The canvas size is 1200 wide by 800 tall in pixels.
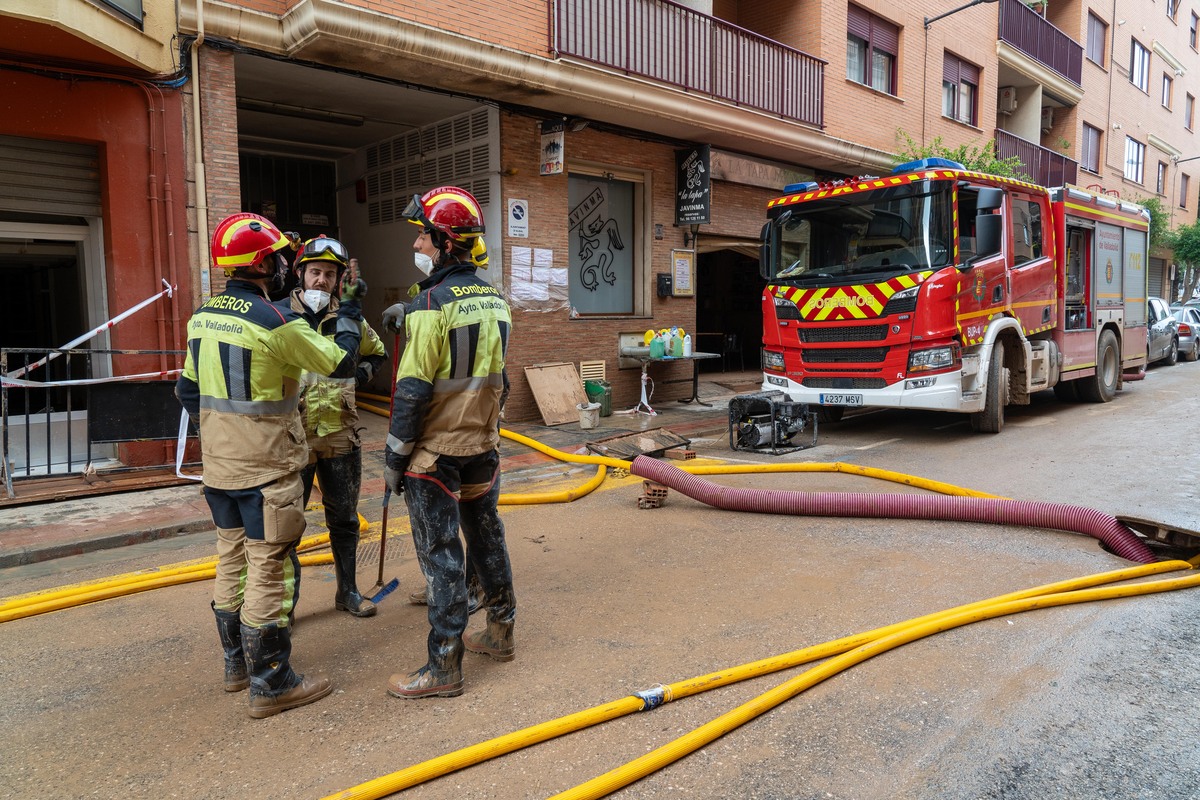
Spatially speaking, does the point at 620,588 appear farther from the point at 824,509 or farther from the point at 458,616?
the point at 824,509

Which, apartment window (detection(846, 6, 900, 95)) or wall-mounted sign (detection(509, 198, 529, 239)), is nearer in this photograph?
wall-mounted sign (detection(509, 198, 529, 239))

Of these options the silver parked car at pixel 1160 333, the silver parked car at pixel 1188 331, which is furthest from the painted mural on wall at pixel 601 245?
the silver parked car at pixel 1188 331

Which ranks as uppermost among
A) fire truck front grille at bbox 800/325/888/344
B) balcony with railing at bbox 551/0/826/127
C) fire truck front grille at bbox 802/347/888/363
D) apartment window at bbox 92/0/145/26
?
balcony with railing at bbox 551/0/826/127

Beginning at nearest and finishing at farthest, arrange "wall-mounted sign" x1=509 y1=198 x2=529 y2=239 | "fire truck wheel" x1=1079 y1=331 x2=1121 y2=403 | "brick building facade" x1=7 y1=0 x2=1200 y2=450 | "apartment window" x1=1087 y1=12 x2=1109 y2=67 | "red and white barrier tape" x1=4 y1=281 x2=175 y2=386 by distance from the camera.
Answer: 1. "red and white barrier tape" x1=4 y1=281 x2=175 y2=386
2. "brick building facade" x1=7 y1=0 x2=1200 y2=450
3. "wall-mounted sign" x1=509 y1=198 x2=529 y2=239
4. "fire truck wheel" x1=1079 y1=331 x2=1121 y2=403
5. "apartment window" x1=1087 y1=12 x2=1109 y2=67

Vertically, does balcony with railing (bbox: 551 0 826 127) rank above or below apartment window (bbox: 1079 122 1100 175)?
below

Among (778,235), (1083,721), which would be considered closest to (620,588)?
(1083,721)

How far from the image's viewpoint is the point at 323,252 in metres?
3.88

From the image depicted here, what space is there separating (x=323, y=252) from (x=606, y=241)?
915 centimetres

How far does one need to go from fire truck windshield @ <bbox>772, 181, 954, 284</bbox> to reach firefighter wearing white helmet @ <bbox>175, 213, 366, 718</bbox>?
7.21m

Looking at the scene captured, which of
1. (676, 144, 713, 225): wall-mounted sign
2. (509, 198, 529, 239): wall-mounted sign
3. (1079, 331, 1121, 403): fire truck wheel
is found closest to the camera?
(509, 198, 529, 239): wall-mounted sign

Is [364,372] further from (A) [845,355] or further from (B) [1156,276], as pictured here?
(B) [1156,276]

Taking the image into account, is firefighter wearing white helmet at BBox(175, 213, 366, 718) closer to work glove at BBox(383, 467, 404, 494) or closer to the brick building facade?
work glove at BBox(383, 467, 404, 494)

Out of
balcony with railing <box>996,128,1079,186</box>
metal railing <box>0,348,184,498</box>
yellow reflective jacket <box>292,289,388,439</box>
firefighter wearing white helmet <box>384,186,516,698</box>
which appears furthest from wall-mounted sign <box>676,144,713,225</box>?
balcony with railing <box>996,128,1079,186</box>

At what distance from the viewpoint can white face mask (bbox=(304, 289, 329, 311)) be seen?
3857 mm
